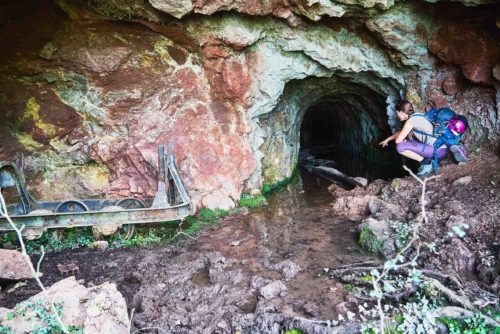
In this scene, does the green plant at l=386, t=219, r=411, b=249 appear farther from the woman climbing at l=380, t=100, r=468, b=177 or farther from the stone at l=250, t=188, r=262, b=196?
the stone at l=250, t=188, r=262, b=196

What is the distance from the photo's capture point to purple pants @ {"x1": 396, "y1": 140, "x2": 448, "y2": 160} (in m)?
7.20

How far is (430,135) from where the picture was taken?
719cm

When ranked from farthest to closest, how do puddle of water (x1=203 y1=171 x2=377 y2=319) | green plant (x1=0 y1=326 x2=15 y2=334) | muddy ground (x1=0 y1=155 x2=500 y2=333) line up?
puddle of water (x1=203 y1=171 x2=377 y2=319) < muddy ground (x1=0 y1=155 x2=500 y2=333) < green plant (x1=0 y1=326 x2=15 y2=334)

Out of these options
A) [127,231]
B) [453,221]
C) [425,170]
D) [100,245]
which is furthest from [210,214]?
[425,170]

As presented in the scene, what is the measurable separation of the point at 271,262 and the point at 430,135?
171 inches

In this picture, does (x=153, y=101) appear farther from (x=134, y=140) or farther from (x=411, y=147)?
(x=411, y=147)

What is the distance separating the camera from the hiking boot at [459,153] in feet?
23.3

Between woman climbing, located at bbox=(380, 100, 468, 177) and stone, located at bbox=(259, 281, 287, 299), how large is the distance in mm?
4372

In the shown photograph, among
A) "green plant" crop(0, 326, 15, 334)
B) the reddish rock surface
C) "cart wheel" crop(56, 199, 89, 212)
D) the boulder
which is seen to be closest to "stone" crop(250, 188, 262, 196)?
the boulder

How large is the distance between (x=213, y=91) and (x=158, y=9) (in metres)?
2.19

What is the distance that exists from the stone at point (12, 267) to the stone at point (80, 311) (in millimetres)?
1444

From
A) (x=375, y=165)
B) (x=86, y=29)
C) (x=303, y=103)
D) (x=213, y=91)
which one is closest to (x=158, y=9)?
(x=86, y=29)

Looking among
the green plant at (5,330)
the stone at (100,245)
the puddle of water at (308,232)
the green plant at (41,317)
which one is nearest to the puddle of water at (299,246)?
the puddle of water at (308,232)

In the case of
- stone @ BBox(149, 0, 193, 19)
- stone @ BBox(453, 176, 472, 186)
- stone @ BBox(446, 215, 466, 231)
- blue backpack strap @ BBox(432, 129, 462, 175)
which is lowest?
stone @ BBox(446, 215, 466, 231)
